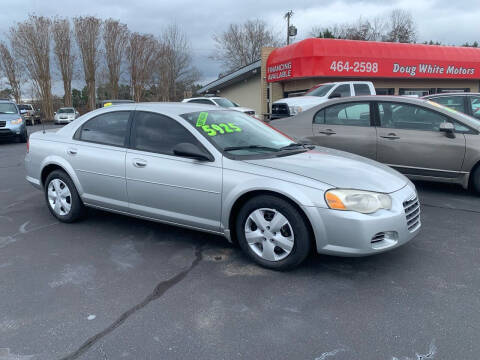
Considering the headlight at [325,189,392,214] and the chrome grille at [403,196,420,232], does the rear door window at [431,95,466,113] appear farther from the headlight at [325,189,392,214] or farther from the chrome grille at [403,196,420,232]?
the headlight at [325,189,392,214]

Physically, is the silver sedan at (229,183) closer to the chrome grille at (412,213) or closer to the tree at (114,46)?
the chrome grille at (412,213)

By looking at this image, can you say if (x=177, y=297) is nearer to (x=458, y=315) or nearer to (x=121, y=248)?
(x=121, y=248)

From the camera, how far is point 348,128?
6.45 meters

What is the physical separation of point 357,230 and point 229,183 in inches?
46.0

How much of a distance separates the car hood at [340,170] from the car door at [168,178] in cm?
50

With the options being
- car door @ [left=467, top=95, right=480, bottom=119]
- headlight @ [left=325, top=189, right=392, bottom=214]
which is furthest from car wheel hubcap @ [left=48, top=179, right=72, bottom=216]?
car door @ [left=467, top=95, right=480, bottom=119]

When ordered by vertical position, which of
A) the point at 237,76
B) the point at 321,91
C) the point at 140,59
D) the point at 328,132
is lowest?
the point at 328,132

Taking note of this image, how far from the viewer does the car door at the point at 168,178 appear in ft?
12.0

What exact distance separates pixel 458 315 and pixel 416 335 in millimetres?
448

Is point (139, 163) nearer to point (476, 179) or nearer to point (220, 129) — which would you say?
point (220, 129)

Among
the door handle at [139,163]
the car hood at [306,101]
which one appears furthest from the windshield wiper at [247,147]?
the car hood at [306,101]

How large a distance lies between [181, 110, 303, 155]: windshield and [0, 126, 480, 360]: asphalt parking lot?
1.05 metres

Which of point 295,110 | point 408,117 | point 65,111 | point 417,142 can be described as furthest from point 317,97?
point 65,111

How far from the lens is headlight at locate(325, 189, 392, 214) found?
313cm
